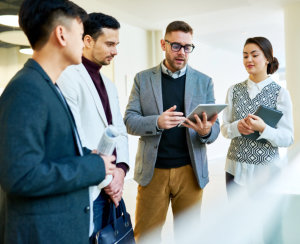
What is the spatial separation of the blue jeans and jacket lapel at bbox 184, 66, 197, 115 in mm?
801

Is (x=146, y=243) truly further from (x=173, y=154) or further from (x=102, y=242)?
(x=102, y=242)

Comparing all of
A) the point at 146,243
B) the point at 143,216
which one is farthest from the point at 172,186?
the point at 146,243

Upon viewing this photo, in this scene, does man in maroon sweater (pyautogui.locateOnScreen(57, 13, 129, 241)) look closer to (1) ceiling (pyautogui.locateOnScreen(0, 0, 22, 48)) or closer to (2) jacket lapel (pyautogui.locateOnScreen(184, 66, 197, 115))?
(2) jacket lapel (pyautogui.locateOnScreen(184, 66, 197, 115))

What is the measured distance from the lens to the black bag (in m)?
1.32

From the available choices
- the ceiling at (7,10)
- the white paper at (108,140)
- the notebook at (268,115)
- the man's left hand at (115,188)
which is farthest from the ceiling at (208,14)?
the white paper at (108,140)

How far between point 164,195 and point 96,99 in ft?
2.87

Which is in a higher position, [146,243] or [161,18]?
[161,18]

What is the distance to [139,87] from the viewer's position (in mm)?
2131

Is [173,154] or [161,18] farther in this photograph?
[161,18]

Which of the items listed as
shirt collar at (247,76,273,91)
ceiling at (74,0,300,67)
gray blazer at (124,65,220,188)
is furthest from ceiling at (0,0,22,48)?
shirt collar at (247,76,273,91)

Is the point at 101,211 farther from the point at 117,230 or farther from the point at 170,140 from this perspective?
the point at 170,140

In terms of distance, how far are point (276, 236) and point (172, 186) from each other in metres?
0.88

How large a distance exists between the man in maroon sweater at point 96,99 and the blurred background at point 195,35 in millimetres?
1657

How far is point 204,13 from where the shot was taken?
6176mm
